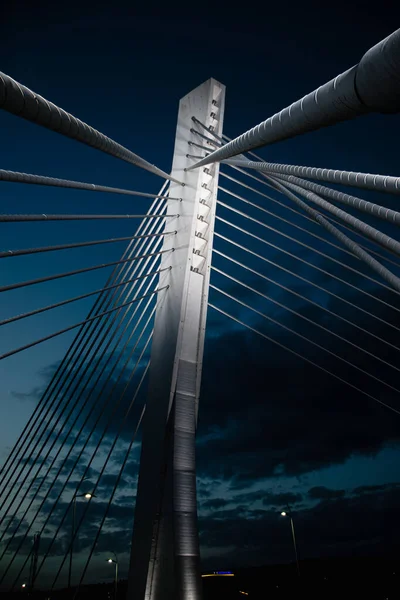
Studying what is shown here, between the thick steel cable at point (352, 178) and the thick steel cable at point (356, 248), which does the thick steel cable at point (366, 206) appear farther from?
the thick steel cable at point (356, 248)

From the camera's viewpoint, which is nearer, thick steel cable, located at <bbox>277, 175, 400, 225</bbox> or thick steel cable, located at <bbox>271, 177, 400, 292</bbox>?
thick steel cable, located at <bbox>277, 175, 400, 225</bbox>

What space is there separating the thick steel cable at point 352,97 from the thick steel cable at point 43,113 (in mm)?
2185

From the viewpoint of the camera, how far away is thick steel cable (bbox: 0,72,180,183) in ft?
15.1

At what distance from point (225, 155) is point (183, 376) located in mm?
5211

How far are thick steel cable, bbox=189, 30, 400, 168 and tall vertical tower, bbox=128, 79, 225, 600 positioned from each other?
6803mm

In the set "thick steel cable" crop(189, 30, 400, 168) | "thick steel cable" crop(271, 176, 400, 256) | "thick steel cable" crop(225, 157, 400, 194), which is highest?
"thick steel cable" crop(271, 176, 400, 256)

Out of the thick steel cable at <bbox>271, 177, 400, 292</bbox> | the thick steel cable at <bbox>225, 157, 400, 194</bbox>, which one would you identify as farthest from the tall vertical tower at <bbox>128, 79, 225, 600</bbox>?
the thick steel cable at <bbox>225, 157, 400, 194</bbox>

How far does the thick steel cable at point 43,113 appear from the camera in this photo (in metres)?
4.61

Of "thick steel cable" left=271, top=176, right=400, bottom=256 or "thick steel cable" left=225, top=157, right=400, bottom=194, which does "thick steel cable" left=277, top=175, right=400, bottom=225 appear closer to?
"thick steel cable" left=271, top=176, right=400, bottom=256

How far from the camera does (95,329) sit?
40.3ft

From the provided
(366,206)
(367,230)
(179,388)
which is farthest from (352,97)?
(179,388)

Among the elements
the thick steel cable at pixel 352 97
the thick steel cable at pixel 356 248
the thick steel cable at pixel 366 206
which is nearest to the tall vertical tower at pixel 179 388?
the thick steel cable at pixel 356 248

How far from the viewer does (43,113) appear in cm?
527

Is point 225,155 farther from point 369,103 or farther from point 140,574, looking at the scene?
point 140,574
